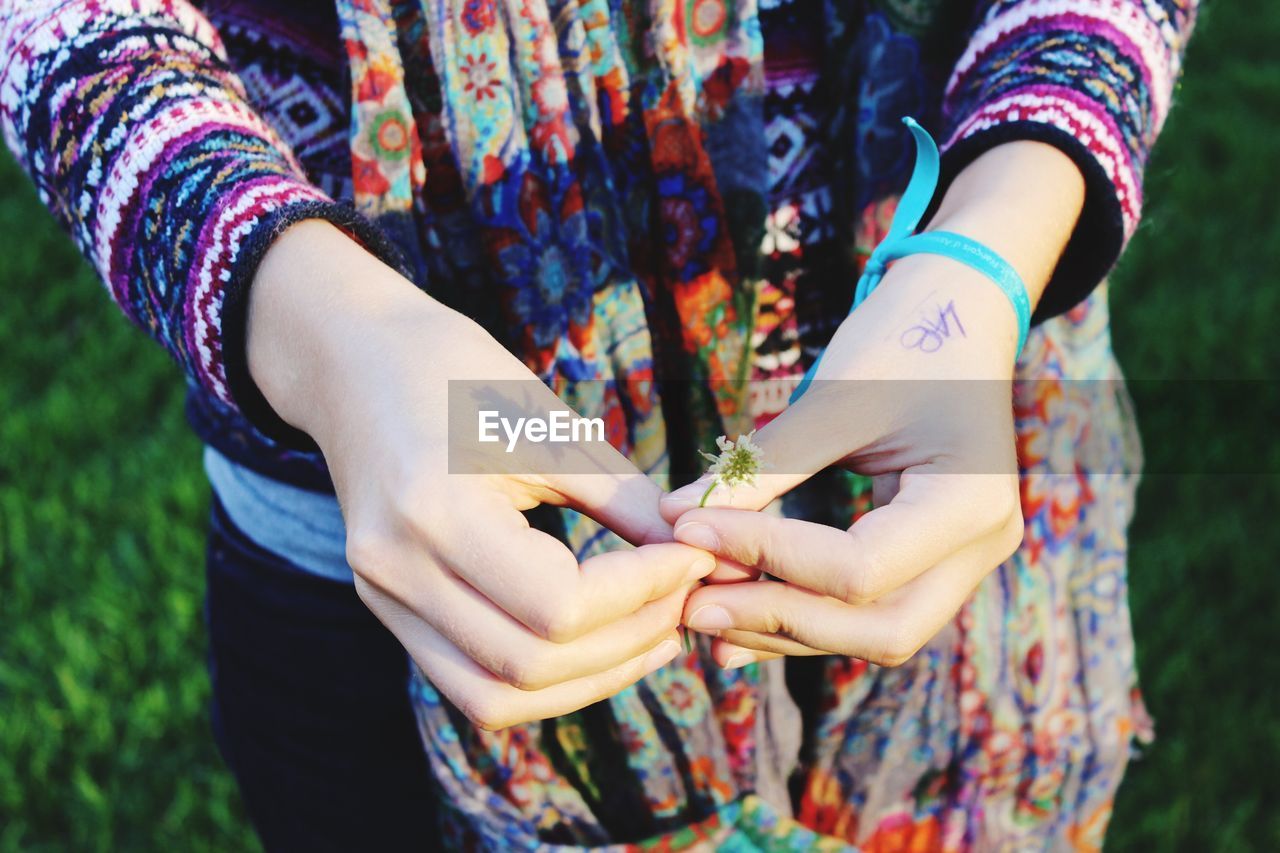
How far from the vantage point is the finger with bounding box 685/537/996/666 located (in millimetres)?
1071

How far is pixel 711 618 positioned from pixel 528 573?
0.77ft

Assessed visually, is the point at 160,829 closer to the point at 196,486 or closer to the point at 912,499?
the point at 196,486

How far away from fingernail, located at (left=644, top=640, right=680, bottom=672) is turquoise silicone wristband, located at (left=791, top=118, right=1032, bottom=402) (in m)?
0.28

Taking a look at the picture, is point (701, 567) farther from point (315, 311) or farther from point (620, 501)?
point (315, 311)

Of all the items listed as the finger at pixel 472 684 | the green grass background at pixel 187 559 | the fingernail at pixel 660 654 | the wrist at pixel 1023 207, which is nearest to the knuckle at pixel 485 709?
the finger at pixel 472 684

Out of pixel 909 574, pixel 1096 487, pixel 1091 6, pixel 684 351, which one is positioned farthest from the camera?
pixel 1096 487

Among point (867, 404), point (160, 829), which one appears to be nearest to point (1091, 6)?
point (867, 404)

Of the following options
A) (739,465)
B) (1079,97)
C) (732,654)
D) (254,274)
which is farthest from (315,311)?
(1079,97)

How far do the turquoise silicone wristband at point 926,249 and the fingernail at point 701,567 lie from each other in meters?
0.20

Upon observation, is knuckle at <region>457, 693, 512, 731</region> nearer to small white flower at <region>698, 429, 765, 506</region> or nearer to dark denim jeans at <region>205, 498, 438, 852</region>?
small white flower at <region>698, 429, 765, 506</region>

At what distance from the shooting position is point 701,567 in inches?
41.9

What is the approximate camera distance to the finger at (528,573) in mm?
942

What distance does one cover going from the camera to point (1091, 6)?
1.22 metres

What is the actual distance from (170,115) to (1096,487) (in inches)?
49.7
